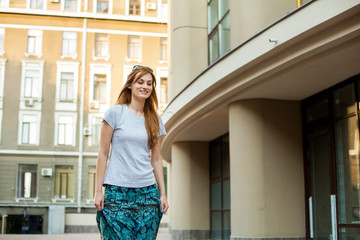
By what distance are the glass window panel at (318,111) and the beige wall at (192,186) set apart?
6.29 meters

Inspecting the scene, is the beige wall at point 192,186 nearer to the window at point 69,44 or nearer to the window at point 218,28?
the window at point 218,28

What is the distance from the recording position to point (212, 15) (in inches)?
600

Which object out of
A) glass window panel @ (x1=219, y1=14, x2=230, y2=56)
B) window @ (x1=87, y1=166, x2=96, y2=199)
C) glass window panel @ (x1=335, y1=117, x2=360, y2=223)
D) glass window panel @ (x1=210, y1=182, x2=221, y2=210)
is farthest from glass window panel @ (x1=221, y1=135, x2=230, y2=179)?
window @ (x1=87, y1=166, x2=96, y2=199)

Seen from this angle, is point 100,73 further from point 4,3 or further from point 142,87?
point 142,87

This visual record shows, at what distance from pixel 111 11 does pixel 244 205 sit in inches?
944

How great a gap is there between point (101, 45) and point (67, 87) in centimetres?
323

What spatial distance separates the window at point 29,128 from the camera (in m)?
30.8

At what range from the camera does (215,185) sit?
16.3m

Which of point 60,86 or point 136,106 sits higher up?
point 60,86

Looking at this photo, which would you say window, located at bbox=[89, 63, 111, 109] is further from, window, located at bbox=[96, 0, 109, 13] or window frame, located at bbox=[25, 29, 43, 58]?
window, located at bbox=[96, 0, 109, 13]

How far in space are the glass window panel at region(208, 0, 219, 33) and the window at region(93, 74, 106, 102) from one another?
56.6 feet

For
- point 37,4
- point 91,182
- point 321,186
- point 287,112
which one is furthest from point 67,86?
point 321,186

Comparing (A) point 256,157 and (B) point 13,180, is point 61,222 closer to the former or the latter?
(B) point 13,180

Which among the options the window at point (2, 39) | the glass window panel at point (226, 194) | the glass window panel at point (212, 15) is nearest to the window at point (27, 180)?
the window at point (2, 39)
